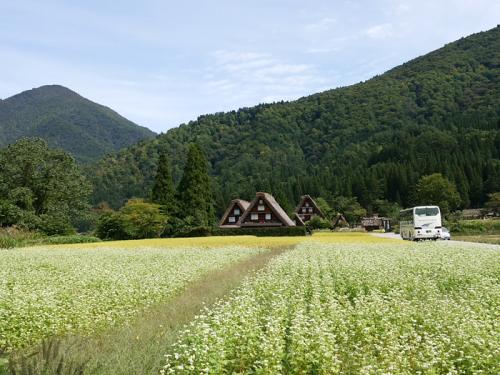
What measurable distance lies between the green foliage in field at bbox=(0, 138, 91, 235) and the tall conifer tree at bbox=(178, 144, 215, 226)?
1442 centimetres

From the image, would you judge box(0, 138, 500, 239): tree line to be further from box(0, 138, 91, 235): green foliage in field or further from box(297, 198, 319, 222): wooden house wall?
box(297, 198, 319, 222): wooden house wall

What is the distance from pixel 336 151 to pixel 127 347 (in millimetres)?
171185

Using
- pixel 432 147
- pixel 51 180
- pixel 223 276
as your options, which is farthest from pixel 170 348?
pixel 432 147

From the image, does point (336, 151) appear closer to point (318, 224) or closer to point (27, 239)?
point (318, 224)

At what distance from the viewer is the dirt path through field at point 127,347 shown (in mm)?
6812

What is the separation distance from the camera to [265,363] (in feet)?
20.8

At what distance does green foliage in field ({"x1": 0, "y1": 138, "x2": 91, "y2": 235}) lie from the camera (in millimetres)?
62750

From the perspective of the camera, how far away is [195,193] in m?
71.2

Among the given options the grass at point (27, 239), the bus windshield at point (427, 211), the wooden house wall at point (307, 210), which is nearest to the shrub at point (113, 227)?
the grass at point (27, 239)

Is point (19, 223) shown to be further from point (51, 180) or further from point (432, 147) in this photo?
point (432, 147)

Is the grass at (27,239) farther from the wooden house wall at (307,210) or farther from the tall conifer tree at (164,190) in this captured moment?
the wooden house wall at (307,210)

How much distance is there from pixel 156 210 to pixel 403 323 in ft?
192

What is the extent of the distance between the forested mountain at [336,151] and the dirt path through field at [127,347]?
318ft

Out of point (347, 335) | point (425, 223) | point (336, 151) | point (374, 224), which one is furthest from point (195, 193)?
point (336, 151)
